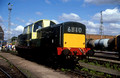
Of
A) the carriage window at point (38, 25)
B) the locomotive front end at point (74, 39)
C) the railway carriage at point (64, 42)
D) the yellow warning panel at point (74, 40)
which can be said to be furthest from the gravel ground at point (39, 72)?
the carriage window at point (38, 25)

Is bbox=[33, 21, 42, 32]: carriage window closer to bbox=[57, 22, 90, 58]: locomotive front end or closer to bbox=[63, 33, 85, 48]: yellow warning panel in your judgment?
bbox=[57, 22, 90, 58]: locomotive front end

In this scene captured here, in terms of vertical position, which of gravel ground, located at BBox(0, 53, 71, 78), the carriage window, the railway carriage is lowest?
gravel ground, located at BBox(0, 53, 71, 78)

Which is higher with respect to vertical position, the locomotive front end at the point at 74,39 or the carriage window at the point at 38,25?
the carriage window at the point at 38,25

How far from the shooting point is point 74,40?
28.3 feet

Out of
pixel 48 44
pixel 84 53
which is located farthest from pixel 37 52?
pixel 84 53

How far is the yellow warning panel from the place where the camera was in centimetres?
834

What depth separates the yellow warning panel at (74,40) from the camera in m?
8.34

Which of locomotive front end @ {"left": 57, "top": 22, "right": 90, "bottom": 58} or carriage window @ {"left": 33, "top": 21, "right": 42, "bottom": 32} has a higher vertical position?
carriage window @ {"left": 33, "top": 21, "right": 42, "bottom": 32}

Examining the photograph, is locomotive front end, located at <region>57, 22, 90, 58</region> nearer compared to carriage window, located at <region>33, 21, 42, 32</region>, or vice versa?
locomotive front end, located at <region>57, 22, 90, 58</region>

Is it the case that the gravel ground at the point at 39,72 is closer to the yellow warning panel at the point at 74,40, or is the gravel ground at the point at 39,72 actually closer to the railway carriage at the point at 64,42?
the railway carriage at the point at 64,42

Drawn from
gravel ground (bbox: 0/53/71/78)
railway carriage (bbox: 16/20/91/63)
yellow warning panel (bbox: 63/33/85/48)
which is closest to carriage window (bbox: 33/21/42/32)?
railway carriage (bbox: 16/20/91/63)

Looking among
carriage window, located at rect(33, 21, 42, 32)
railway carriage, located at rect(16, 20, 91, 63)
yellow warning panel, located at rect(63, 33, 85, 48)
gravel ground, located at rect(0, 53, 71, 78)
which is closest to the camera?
gravel ground, located at rect(0, 53, 71, 78)

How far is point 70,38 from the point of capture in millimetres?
8508

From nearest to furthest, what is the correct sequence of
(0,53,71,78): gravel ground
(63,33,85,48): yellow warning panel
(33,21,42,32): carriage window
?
1. (0,53,71,78): gravel ground
2. (63,33,85,48): yellow warning panel
3. (33,21,42,32): carriage window
